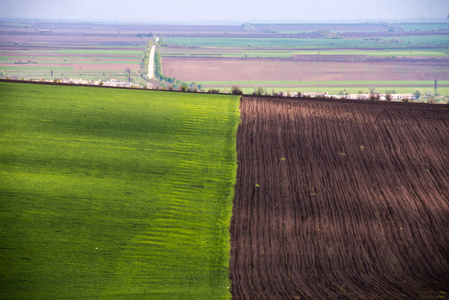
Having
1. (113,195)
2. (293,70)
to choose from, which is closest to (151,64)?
(293,70)

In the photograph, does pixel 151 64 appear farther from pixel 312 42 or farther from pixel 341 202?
pixel 341 202

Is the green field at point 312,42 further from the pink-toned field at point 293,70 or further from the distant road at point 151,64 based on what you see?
the pink-toned field at point 293,70

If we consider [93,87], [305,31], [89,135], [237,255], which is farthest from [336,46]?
[237,255]

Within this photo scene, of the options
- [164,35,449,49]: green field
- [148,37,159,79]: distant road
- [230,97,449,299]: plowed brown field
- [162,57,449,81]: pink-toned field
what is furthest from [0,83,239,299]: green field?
[164,35,449,49]: green field

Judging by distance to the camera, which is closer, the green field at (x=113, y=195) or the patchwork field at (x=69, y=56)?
the green field at (x=113, y=195)

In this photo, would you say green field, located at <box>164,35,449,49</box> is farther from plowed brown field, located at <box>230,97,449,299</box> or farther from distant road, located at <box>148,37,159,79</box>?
plowed brown field, located at <box>230,97,449,299</box>

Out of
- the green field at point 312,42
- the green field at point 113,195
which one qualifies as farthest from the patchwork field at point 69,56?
the green field at point 312,42

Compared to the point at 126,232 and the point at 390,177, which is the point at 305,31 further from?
the point at 126,232
